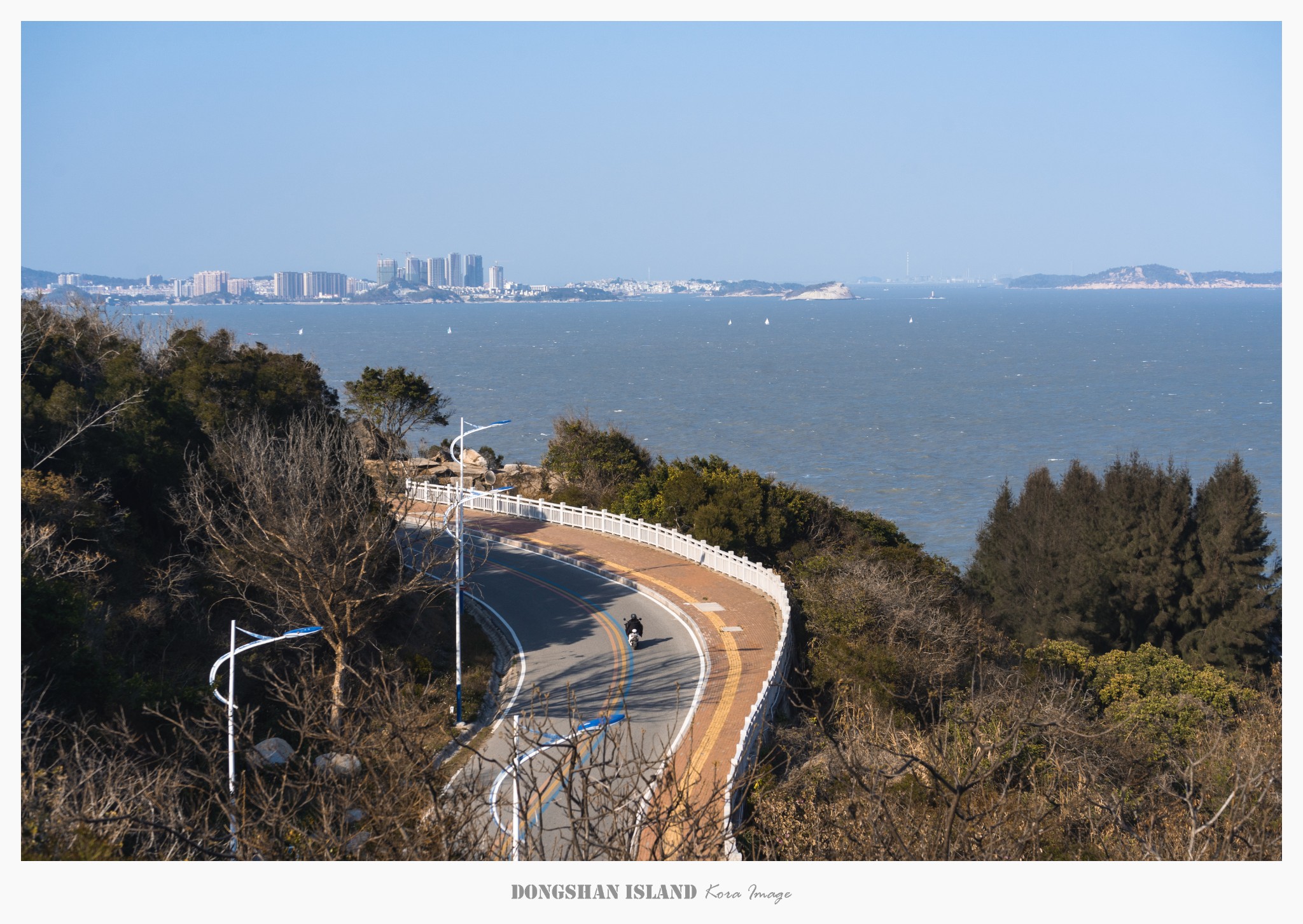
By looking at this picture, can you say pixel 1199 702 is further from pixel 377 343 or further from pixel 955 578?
pixel 377 343

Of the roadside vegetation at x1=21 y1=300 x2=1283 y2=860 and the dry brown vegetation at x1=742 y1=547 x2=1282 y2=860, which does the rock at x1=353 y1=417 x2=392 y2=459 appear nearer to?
the roadside vegetation at x1=21 y1=300 x2=1283 y2=860

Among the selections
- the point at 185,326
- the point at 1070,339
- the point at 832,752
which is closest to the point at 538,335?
the point at 1070,339

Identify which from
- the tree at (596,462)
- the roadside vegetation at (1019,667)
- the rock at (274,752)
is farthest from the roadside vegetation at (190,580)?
the tree at (596,462)

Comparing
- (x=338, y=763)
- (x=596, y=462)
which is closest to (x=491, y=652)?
(x=338, y=763)

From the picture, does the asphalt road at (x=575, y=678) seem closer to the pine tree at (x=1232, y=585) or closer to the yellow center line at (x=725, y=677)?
the yellow center line at (x=725, y=677)

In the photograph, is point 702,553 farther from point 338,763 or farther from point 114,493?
point 338,763

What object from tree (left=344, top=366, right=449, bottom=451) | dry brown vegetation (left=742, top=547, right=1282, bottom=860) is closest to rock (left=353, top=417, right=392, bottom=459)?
tree (left=344, top=366, right=449, bottom=451)
